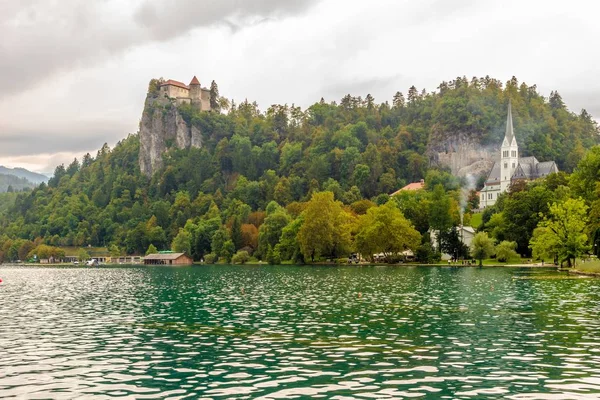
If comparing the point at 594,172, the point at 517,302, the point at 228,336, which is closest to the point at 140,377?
the point at 228,336

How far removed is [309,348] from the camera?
96.8 ft

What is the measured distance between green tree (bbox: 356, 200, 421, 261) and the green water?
78.4m

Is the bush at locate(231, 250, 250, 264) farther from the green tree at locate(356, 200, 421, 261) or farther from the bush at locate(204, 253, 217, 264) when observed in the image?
the green tree at locate(356, 200, 421, 261)

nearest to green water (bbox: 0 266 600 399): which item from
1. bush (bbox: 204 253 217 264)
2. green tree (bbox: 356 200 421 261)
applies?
green tree (bbox: 356 200 421 261)

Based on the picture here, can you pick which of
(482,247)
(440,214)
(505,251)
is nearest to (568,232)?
(505,251)

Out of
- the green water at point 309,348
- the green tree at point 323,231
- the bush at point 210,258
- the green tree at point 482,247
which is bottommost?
the green water at point 309,348

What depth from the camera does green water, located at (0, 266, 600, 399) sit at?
21891 mm

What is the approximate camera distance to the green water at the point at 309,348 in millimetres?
21891

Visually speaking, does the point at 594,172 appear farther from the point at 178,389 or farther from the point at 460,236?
the point at 178,389

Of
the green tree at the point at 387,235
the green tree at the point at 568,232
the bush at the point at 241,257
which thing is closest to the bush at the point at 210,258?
the bush at the point at 241,257

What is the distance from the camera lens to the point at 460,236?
14750cm

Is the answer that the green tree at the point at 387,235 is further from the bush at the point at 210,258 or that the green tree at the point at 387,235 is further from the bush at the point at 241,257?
the bush at the point at 210,258

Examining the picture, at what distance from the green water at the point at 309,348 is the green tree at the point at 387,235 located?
78.4 meters

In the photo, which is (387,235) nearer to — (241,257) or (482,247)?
(482,247)
